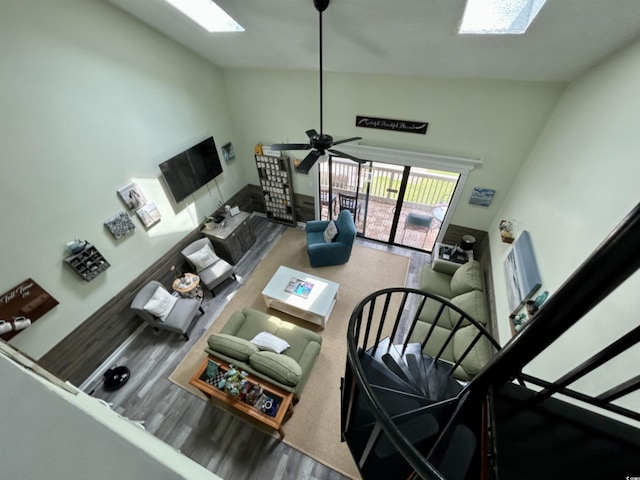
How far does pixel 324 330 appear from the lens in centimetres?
391

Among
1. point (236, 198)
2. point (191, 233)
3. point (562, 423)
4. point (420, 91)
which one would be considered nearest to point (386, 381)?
point (562, 423)

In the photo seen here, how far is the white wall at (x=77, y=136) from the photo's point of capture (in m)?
2.44

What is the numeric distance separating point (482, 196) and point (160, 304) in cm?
515

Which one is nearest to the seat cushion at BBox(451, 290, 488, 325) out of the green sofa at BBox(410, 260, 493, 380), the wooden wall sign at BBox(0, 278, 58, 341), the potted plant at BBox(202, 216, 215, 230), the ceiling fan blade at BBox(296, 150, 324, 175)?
the green sofa at BBox(410, 260, 493, 380)

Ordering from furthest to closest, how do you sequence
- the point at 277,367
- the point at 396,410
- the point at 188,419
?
the point at 188,419 < the point at 277,367 < the point at 396,410

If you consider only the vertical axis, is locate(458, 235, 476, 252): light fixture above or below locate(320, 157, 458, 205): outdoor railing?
below

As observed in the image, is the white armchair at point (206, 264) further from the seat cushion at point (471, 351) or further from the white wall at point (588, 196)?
the white wall at point (588, 196)

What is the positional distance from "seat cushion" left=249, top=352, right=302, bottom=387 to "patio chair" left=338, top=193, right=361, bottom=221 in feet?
11.1

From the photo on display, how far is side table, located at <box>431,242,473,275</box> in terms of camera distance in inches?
161

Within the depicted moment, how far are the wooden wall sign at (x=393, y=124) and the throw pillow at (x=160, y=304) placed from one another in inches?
158

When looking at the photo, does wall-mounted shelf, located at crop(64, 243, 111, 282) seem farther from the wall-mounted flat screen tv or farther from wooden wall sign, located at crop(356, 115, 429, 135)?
wooden wall sign, located at crop(356, 115, 429, 135)

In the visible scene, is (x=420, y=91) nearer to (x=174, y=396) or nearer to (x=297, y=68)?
(x=297, y=68)

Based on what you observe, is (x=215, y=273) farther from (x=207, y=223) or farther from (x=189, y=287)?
(x=207, y=223)

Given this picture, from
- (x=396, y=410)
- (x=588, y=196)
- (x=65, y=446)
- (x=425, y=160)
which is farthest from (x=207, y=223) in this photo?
(x=588, y=196)
